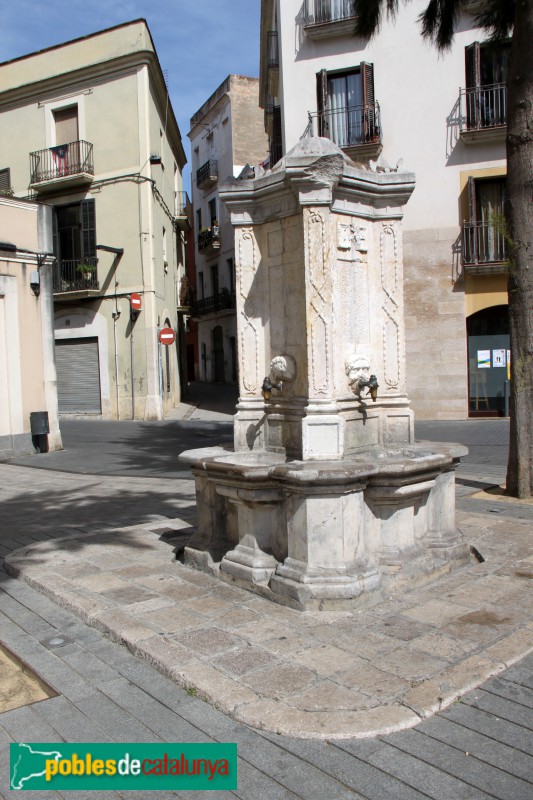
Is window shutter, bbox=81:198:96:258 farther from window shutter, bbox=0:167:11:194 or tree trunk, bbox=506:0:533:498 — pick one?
tree trunk, bbox=506:0:533:498

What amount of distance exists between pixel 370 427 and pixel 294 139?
621 inches

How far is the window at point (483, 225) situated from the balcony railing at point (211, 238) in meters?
19.9

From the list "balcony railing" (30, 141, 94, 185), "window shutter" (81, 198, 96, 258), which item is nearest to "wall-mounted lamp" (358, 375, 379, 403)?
"window shutter" (81, 198, 96, 258)

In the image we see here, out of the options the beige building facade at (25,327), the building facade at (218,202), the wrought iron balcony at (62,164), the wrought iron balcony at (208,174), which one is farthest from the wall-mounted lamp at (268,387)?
the wrought iron balcony at (208,174)

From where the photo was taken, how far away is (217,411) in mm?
23422

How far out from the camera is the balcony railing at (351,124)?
59.2 feet

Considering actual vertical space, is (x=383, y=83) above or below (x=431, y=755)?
above

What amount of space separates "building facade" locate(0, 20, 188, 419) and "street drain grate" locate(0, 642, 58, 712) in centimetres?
1683

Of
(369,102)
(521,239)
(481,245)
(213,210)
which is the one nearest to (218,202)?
(213,210)

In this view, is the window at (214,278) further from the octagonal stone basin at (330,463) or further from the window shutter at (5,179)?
the octagonal stone basin at (330,463)

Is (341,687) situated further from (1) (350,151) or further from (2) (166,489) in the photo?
(1) (350,151)

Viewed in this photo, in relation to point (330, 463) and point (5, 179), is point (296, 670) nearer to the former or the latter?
point (330, 463)

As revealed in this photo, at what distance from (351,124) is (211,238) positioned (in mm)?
17931

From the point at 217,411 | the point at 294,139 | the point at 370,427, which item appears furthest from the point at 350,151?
the point at 370,427
